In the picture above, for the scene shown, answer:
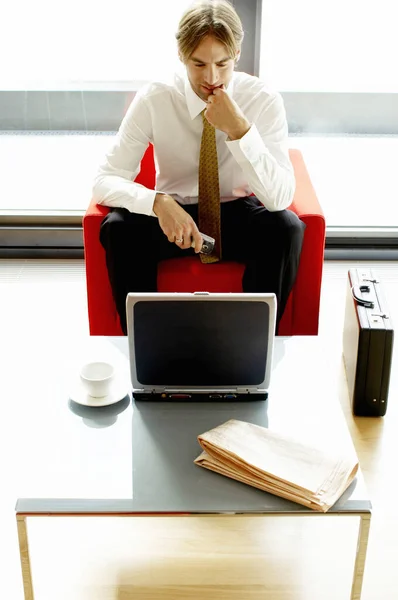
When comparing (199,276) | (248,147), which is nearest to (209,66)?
(248,147)

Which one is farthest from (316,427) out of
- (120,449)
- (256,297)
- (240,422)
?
(120,449)

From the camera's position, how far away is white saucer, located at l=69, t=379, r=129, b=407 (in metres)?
1.93

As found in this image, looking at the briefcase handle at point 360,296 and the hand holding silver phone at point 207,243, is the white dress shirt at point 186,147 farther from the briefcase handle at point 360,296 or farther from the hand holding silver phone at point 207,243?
the briefcase handle at point 360,296

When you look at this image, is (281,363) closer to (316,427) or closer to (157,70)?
(316,427)

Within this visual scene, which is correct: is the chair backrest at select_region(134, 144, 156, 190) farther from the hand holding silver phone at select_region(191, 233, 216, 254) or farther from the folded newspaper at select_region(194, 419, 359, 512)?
the folded newspaper at select_region(194, 419, 359, 512)

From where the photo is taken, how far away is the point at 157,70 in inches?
133

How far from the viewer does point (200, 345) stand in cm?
190

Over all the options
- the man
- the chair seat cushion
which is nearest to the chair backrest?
the man

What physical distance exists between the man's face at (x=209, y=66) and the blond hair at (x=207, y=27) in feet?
0.05

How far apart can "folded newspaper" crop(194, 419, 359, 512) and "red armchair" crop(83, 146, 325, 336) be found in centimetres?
91

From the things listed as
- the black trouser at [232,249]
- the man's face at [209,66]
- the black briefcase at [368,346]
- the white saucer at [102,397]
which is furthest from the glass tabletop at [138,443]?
the man's face at [209,66]

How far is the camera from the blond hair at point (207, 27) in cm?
242

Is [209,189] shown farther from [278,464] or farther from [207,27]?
[278,464]

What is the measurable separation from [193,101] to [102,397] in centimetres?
114
